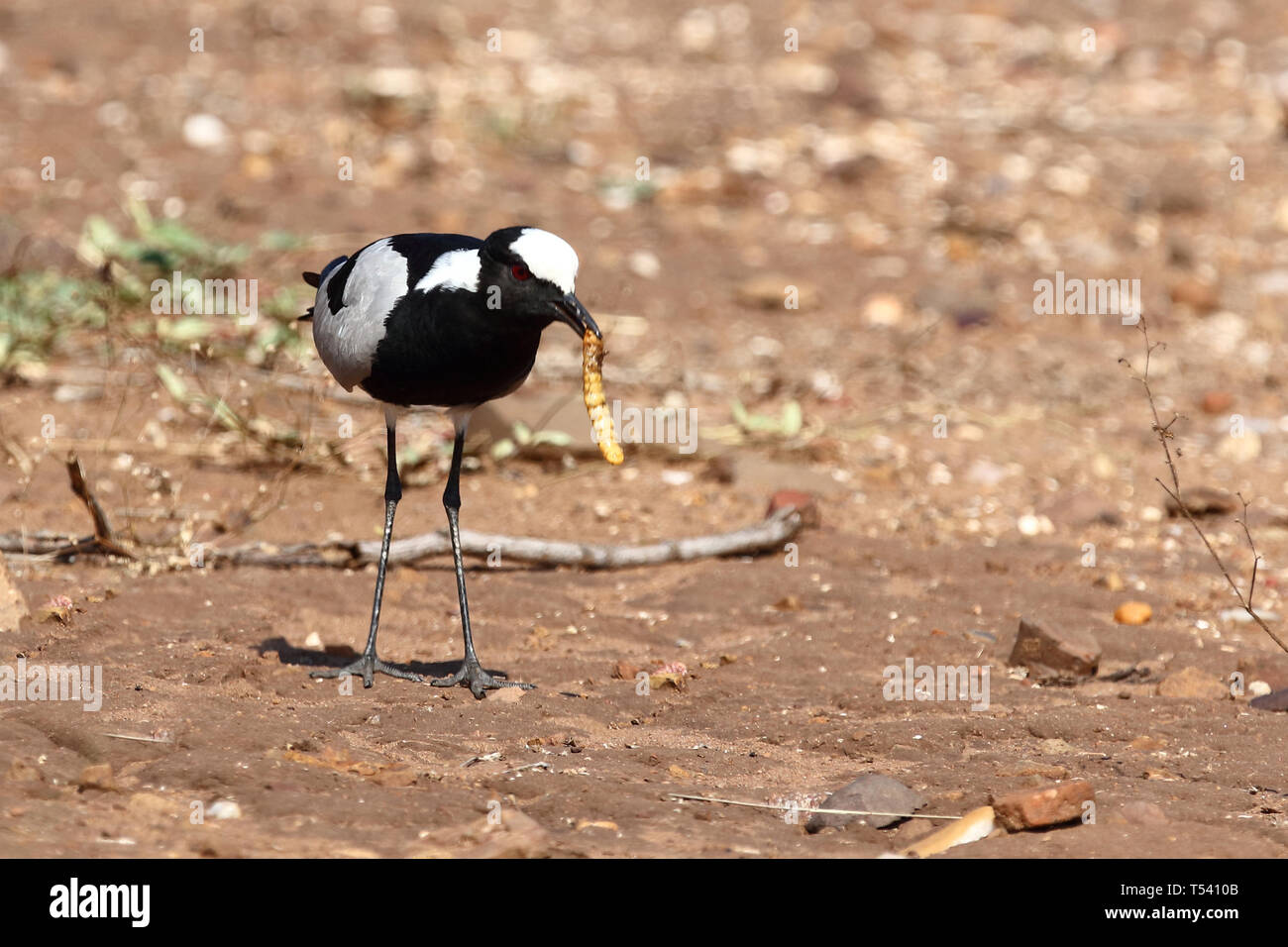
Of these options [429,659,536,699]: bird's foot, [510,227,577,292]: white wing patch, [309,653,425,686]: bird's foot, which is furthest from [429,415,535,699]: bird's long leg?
[510,227,577,292]: white wing patch

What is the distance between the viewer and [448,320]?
181 inches

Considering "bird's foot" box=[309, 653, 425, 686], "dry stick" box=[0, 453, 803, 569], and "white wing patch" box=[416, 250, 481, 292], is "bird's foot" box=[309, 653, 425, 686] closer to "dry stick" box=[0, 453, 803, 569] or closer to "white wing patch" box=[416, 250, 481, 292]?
"dry stick" box=[0, 453, 803, 569]

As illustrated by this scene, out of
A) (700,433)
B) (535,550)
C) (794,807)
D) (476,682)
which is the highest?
(700,433)

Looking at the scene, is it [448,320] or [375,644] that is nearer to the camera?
[448,320]

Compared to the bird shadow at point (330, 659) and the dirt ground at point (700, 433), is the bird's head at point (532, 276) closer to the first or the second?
the dirt ground at point (700, 433)

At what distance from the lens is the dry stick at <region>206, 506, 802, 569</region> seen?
5949 mm

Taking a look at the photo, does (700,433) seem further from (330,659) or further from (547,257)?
(547,257)

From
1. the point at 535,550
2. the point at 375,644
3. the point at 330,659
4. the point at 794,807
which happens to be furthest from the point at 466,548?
the point at 794,807

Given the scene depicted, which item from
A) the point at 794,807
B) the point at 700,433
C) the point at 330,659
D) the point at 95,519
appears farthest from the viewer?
the point at 700,433

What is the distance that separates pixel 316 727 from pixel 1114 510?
4106 millimetres

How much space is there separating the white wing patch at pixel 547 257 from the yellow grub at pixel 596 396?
19 centimetres

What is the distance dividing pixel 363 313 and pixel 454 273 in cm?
40

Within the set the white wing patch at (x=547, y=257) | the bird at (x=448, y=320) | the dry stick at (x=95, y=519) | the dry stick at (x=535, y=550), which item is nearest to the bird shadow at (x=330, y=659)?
the bird at (x=448, y=320)

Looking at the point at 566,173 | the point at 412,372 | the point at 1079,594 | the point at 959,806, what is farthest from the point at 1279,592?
the point at 566,173
